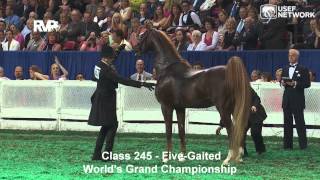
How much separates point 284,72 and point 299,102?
701mm

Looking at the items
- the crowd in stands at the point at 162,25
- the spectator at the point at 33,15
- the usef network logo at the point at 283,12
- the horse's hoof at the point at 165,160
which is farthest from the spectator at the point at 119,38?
the horse's hoof at the point at 165,160

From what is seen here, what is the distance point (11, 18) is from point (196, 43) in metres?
7.45

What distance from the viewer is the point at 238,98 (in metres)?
12.4

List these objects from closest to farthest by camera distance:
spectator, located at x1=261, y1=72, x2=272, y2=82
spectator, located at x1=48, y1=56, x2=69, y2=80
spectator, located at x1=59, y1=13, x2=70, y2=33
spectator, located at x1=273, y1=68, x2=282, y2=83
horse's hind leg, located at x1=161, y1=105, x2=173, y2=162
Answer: horse's hind leg, located at x1=161, y1=105, x2=173, y2=162, spectator, located at x1=273, y1=68, x2=282, y2=83, spectator, located at x1=261, y1=72, x2=272, y2=82, spectator, located at x1=48, y1=56, x2=69, y2=80, spectator, located at x1=59, y1=13, x2=70, y2=33

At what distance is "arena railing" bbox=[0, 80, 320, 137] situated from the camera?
1767 cm

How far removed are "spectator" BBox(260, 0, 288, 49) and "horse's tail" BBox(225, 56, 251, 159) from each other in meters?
6.42

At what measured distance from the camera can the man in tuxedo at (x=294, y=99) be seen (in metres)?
15.1

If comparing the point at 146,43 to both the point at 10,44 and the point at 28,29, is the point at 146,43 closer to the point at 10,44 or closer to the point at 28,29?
the point at 10,44

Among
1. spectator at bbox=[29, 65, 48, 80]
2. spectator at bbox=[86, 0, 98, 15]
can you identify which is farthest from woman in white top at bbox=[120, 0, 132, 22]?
spectator at bbox=[29, 65, 48, 80]

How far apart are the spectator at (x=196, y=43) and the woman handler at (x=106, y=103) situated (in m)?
6.51

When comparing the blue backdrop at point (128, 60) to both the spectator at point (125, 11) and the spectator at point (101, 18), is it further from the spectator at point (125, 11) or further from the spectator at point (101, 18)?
the spectator at point (101, 18)

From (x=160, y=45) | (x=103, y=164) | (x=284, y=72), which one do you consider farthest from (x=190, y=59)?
(x=103, y=164)

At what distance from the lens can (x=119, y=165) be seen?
12406 mm

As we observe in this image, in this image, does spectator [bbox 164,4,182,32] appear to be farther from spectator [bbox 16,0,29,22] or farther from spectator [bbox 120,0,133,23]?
spectator [bbox 16,0,29,22]
